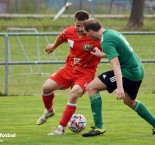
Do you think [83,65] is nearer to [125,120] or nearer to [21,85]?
[125,120]

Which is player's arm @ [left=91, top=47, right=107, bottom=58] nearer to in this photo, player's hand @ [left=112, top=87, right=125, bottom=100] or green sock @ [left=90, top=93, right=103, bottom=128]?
green sock @ [left=90, top=93, right=103, bottom=128]

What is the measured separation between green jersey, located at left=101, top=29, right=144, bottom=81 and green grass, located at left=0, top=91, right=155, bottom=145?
88 centimetres

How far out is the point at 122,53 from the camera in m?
10.5

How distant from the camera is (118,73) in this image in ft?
33.1

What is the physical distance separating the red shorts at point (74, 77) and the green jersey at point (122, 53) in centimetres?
97

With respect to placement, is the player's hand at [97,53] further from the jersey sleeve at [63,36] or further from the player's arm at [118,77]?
the jersey sleeve at [63,36]

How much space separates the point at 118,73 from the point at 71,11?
1349 inches

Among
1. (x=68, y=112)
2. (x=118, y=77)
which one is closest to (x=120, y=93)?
(x=118, y=77)

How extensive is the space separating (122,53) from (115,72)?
1.48ft

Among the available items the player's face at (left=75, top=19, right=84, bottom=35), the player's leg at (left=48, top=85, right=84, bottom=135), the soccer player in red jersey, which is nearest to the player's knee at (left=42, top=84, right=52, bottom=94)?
the soccer player in red jersey

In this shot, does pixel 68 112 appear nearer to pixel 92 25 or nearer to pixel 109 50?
pixel 109 50

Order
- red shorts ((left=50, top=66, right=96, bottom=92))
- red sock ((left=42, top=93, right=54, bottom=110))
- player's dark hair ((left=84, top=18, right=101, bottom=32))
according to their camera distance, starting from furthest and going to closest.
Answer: red sock ((left=42, top=93, right=54, bottom=110)) → red shorts ((left=50, top=66, right=96, bottom=92)) → player's dark hair ((left=84, top=18, right=101, bottom=32))

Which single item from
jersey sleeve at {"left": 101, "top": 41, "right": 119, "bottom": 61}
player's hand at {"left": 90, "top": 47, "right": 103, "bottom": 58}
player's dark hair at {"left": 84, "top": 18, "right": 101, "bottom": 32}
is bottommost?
player's hand at {"left": 90, "top": 47, "right": 103, "bottom": 58}

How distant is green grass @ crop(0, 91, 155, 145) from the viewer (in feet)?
33.6
